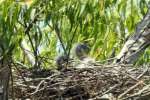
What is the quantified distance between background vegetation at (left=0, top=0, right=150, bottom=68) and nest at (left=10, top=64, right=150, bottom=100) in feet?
0.54

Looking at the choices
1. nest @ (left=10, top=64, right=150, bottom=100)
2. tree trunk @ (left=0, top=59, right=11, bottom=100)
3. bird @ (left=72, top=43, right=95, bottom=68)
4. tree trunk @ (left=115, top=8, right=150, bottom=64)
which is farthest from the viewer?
bird @ (left=72, top=43, right=95, bottom=68)

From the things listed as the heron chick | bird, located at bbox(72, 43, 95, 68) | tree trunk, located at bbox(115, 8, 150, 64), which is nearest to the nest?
tree trunk, located at bbox(115, 8, 150, 64)

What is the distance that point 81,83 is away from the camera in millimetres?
3998

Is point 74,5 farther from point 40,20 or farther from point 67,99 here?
point 67,99

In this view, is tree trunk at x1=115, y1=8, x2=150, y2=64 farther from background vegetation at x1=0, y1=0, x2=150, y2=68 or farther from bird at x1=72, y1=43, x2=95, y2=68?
bird at x1=72, y1=43, x2=95, y2=68

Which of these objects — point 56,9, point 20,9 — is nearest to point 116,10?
point 56,9

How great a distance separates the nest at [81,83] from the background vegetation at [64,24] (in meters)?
0.17

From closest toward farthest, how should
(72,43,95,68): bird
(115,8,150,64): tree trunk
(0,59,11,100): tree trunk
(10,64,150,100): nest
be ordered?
(0,59,11,100): tree trunk → (10,64,150,100): nest → (115,8,150,64): tree trunk → (72,43,95,68): bird

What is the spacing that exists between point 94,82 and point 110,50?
5.89 feet

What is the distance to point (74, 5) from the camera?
4254mm

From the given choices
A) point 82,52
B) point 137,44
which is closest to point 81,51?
point 82,52

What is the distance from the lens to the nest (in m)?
3.81

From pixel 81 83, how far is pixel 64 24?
599mm

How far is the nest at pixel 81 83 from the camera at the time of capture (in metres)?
3.81
